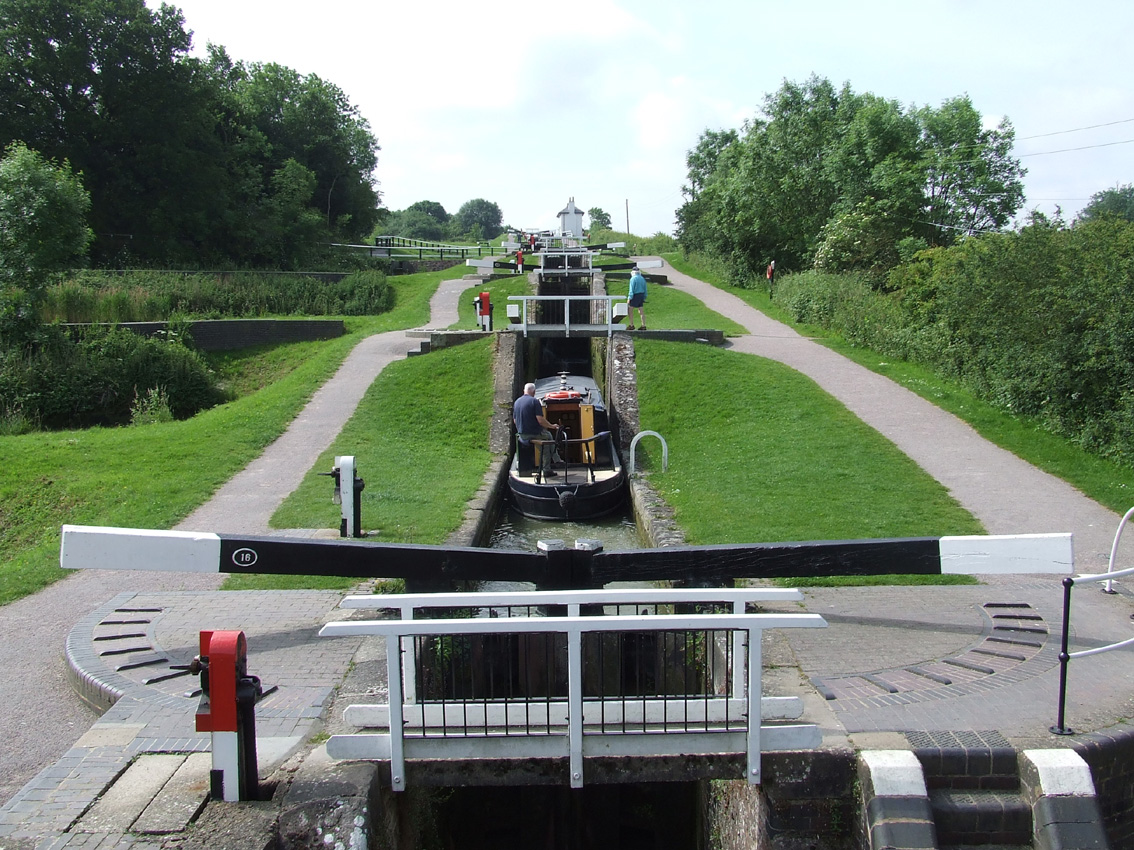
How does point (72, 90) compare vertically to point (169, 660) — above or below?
above

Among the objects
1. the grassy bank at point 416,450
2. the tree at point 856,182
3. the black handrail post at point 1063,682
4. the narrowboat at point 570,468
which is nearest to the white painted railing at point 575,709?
the black handrail post at point 1063,682

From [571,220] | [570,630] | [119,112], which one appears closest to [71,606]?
[570,630]

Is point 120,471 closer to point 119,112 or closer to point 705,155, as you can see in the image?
point 119,112

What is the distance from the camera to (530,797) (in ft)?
21.4

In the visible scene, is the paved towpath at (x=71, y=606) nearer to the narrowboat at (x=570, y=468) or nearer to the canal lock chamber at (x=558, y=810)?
the canal lock chamber at (x=558, y=810)

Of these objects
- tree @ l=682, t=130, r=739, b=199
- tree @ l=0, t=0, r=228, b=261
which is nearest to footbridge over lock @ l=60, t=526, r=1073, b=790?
tree @ l=0, t=0, r=228, b=261

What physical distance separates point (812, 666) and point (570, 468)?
833cm

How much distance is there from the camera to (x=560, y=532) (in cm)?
1260

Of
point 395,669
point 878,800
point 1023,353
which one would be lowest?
point 878,800

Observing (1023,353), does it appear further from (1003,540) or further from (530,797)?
(530,797)

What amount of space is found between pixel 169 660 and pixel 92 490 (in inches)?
257

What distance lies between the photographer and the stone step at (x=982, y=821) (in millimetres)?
4668

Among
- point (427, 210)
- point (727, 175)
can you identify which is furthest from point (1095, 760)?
point (427, 210)

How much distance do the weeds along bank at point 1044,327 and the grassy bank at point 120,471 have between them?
12.6 metres
